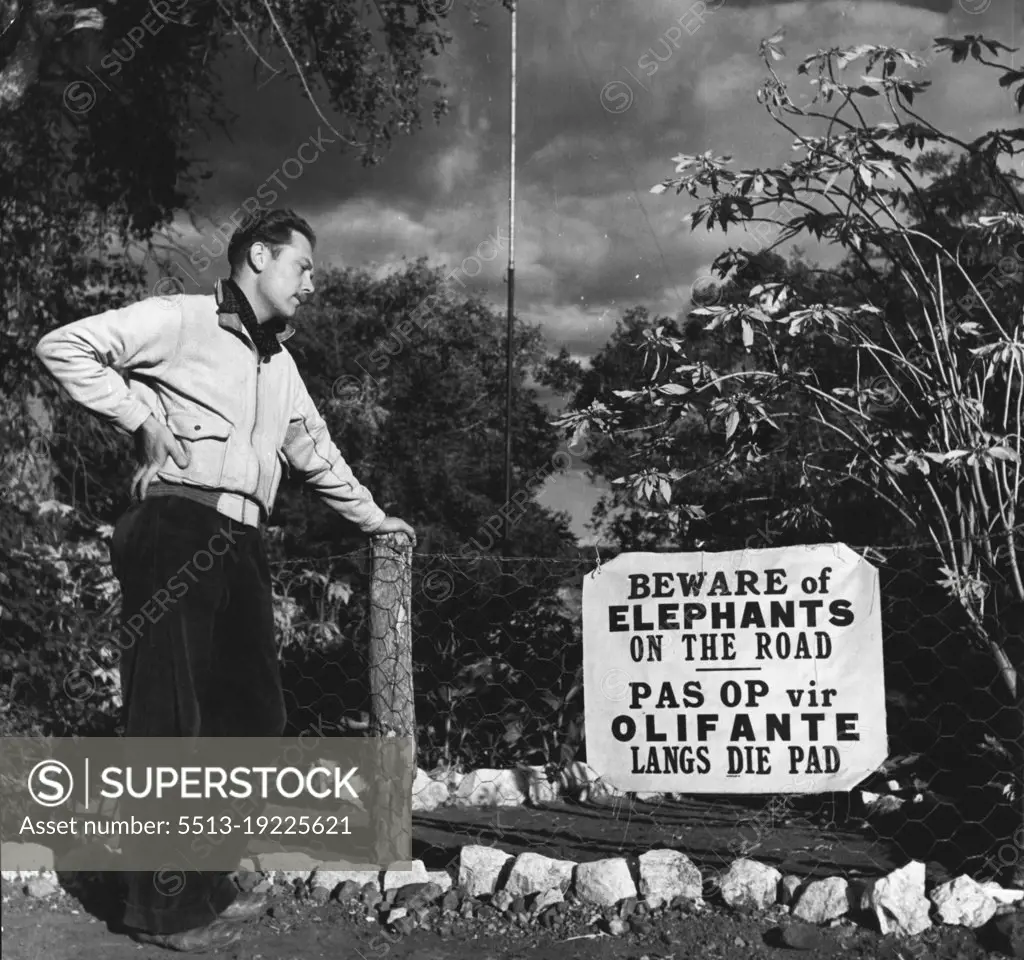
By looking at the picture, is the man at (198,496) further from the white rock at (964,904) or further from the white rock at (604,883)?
the white rock at (964,904)

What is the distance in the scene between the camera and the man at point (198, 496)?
3.54m

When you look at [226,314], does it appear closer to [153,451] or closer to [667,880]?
[153,451]

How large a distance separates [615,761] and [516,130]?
21.7 feet

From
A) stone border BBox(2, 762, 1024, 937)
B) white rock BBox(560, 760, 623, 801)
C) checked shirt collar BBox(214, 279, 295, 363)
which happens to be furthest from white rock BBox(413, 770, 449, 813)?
checked shirt collar BBox(214, 279, 295, 363)

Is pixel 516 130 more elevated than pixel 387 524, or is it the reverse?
pixel 516 130

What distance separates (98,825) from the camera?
4.93 metres

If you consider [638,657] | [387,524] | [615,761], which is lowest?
[615,761]

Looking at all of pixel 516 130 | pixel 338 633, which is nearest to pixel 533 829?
pixel 338 633

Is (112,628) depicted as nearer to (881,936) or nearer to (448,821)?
(448,821)

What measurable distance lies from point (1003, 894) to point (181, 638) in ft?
8.80

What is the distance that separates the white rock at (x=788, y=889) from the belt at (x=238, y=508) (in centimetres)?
210

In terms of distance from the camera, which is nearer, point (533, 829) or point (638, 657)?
point (638, 657)

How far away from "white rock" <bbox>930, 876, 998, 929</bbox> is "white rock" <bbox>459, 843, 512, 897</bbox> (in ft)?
4.77

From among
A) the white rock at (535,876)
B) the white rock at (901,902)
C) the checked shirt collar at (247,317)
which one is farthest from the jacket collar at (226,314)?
the white rock at (901,902)
